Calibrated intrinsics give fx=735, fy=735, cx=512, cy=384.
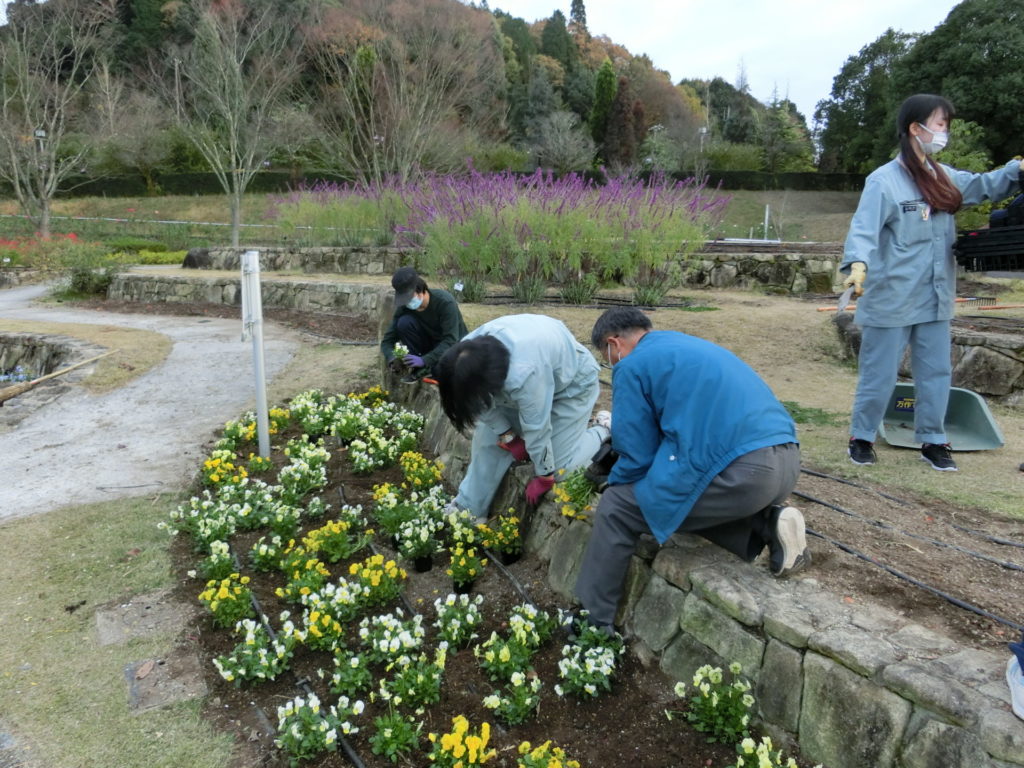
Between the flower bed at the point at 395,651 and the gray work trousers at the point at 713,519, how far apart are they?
183 millimetres

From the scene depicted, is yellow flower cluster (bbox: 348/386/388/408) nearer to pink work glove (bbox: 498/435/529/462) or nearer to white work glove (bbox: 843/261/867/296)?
pink work glove (bbox: 498/435/529/462)

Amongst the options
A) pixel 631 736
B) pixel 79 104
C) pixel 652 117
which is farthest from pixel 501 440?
pixel 652 117

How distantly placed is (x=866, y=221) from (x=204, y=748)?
11.0 ft

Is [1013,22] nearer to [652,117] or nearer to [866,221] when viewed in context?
[652,117]

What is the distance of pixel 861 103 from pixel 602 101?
10.9 metres

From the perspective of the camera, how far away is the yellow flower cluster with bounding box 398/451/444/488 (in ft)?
13.5

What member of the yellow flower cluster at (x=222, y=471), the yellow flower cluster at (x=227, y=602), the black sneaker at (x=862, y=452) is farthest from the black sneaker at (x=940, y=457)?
the yellow flower cluster at (x=222, y=471)

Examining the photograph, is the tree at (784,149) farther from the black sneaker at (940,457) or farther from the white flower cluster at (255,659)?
the white flower cluster at (255,659)

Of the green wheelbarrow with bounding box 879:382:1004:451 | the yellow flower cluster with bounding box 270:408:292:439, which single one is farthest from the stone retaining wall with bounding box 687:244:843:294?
the yellow flower cluster with bounding box 270:408:292:439

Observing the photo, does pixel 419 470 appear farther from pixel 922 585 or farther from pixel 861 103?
pixel 861 103

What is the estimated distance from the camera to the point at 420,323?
16.8ft

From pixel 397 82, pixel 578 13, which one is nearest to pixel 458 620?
pixel 397 82

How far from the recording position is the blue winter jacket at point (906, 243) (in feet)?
11.0

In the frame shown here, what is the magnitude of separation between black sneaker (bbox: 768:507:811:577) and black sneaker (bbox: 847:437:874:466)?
1.46m
